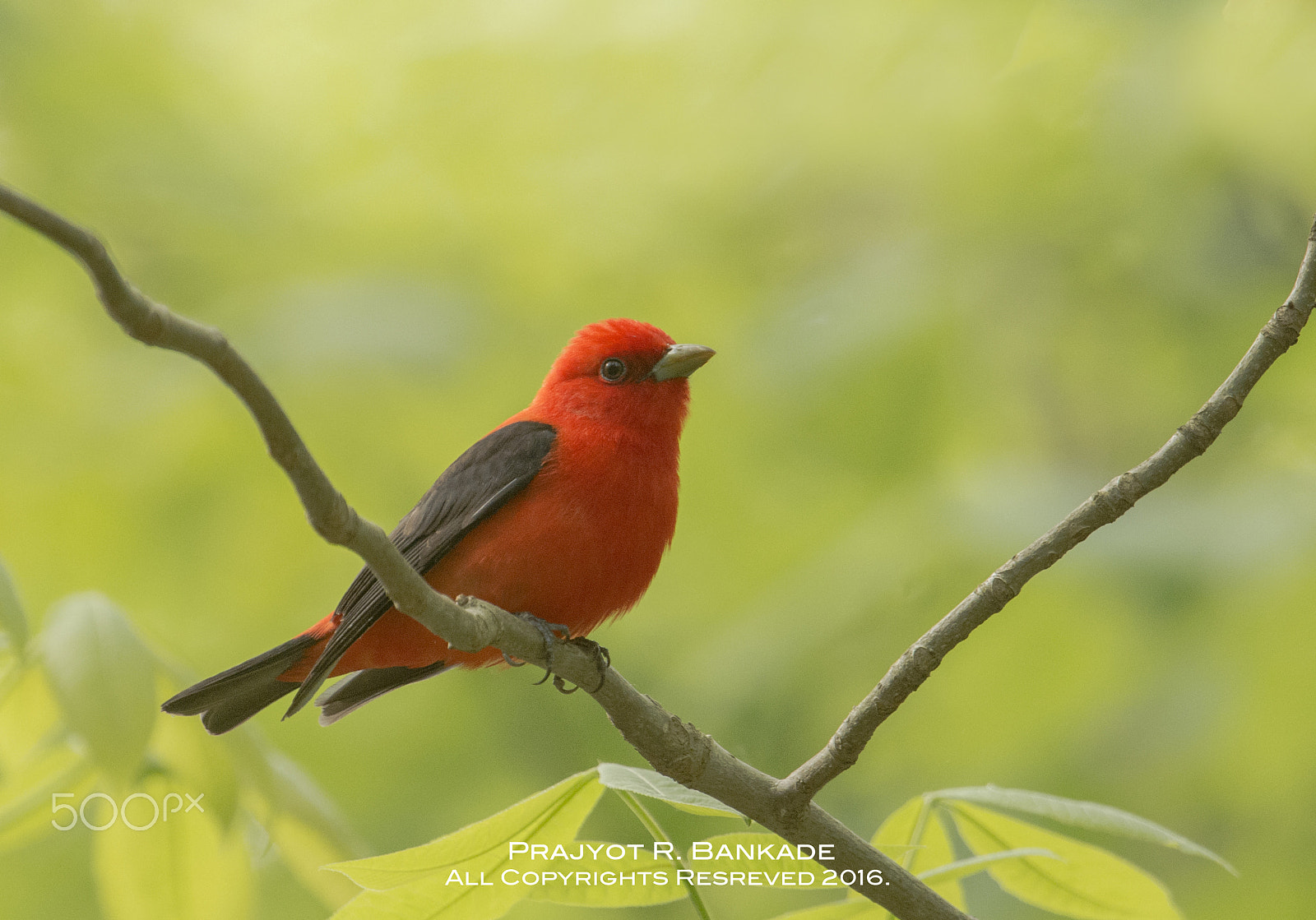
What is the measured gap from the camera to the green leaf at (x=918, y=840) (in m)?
2.74

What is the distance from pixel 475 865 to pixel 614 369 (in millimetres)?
2358

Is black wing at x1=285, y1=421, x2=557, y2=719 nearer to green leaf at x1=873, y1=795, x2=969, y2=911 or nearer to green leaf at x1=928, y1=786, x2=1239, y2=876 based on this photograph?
green leaf at x1=873, y1=795, x2=969, y2=911

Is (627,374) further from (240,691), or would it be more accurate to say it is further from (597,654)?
(240,691)

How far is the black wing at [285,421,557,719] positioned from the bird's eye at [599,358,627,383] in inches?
13.6

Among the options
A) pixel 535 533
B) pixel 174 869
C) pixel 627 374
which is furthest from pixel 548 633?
pixel 627 374

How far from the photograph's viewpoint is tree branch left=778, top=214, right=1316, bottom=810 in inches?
103

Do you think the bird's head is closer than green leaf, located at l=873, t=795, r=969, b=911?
No

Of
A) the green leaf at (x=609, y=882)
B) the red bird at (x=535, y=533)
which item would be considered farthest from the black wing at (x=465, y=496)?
the green leaf at (x=609, y=882)

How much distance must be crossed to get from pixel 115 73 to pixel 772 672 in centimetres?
478

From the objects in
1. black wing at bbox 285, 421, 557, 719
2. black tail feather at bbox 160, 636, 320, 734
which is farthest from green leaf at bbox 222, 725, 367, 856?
black wing at bbox 285, 421, 557, 719

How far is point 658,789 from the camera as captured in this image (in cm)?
256

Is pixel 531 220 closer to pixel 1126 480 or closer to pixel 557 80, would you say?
pixel 557 80

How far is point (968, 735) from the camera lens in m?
4.80

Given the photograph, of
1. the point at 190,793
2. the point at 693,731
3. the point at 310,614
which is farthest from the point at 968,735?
the point at 310,614
